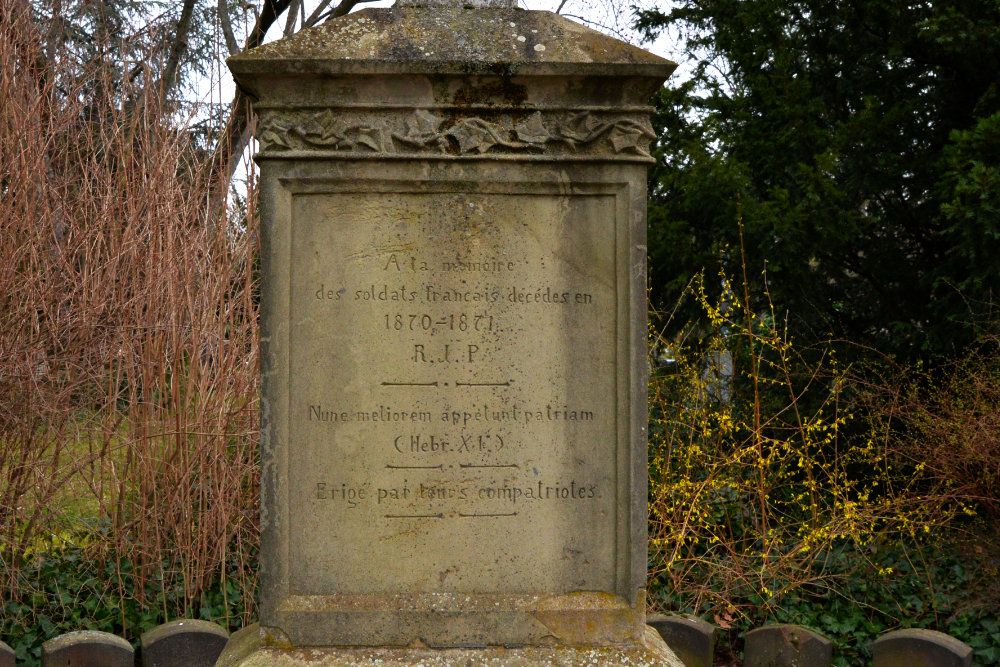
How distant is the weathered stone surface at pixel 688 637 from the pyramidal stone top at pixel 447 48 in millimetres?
2663

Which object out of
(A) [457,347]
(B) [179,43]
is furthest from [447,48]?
(B) [179,43]

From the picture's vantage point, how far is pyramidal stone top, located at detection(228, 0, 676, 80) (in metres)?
3.16

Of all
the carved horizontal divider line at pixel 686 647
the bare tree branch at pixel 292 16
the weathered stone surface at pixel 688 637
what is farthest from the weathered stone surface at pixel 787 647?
the bare tree branch at pixel 292 16

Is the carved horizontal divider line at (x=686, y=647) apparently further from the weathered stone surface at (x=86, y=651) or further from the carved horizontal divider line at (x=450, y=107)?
the carved horizontal divider line at (x=450, y=107)

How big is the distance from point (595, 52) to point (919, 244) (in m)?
5.16

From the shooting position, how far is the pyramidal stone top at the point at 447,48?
3160 millimetres

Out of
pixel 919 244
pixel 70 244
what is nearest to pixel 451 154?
pixel 70 244

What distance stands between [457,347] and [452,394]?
0.16 meters

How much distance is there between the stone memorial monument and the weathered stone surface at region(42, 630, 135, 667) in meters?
1.34

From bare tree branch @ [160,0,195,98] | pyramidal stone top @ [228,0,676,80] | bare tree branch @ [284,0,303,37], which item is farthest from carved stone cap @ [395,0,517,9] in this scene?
bare tree branch @ [160,0,195,98]

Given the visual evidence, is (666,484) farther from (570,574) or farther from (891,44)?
(891,44)

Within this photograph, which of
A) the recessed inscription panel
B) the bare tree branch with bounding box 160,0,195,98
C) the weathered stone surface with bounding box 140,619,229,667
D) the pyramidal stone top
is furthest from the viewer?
the bare tree branch with bounding box 160,0,195,98

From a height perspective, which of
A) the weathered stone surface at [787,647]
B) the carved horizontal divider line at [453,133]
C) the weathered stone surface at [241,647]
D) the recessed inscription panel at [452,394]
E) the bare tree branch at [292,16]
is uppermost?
the bare tree branch at [292,16]

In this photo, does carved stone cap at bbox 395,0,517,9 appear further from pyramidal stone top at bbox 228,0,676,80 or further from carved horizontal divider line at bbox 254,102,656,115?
carved horizontal divider line at bbox 254,102,656,115
